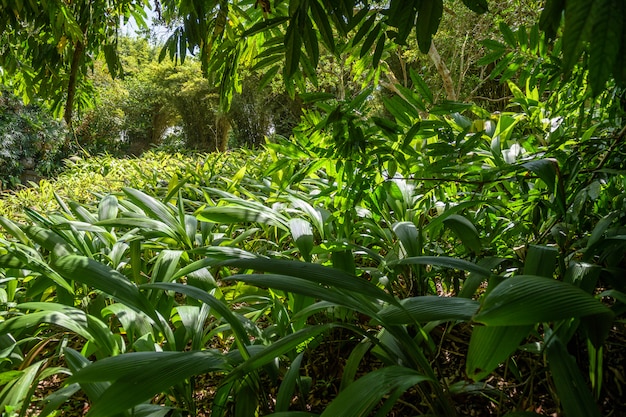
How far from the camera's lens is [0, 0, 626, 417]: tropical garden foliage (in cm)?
62

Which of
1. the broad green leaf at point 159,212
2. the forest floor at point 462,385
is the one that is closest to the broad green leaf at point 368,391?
the forest floor at point 462,385

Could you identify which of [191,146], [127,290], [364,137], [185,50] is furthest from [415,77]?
[191,146]

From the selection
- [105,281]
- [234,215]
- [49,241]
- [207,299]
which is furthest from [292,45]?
[49,241]

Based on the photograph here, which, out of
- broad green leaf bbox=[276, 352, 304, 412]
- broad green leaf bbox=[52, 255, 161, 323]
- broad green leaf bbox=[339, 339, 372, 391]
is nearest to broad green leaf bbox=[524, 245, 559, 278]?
→ broad green leaf bbox=[339, 339, 372, 391]

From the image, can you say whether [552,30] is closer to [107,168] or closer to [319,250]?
[319,250]

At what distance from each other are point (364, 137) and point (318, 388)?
0.67 m

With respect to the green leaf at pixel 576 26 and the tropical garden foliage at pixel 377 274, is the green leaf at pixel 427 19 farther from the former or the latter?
the green leaf at pixel 576 26

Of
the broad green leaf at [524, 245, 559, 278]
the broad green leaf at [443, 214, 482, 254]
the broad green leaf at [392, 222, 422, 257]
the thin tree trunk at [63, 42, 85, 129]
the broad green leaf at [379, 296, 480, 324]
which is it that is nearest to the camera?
the broad green leaf at [379, 296, 480, 324]

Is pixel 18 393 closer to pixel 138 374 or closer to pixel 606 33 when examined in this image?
pixel 138 374

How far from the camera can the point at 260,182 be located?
2912mm

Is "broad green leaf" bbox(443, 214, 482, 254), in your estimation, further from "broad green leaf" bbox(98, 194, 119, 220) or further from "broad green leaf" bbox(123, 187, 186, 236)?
"broad green leaf" bbox(98, 194, 119, 220)

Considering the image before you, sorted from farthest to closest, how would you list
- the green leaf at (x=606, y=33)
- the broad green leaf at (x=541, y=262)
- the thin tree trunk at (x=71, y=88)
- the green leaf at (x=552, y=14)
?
the thin tree trunk at (x=71, y=88) → the broad green leaf at (x=541, y=262) → the green leaf at (x=552, y=14) → the green leaf at (x=606, y=33)

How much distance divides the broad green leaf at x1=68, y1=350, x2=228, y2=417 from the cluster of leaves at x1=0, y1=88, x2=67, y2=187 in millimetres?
9863

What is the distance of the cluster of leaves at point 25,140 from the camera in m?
9.09
